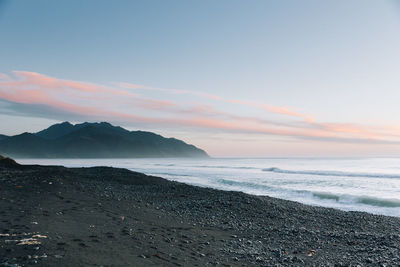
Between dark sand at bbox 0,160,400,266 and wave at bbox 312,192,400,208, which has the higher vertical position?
dark sand at bbox 0,160,400,266

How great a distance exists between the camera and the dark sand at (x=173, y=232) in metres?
7.42

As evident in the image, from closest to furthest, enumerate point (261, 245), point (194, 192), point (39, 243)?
point (39, 243), point (261, 245), point (194, 192)

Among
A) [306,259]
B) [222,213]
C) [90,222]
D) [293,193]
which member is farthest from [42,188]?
[293,193]

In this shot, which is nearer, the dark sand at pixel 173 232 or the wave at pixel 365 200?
the dark sand at pixel 173 232

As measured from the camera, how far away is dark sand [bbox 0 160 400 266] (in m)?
7.42

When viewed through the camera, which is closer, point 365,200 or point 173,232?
point 173,232

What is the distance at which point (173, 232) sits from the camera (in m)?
10.9

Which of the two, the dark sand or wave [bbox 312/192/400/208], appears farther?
wave [bbox 312/192/400/208]

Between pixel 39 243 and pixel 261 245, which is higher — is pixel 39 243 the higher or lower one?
the higher one

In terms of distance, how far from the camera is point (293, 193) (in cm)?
2984

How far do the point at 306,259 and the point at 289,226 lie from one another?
15.6 ft

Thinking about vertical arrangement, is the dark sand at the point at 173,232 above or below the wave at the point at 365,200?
above

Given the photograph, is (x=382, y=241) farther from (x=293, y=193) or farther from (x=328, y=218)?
(x=293, y=193)

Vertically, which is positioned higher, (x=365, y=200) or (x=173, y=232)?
(x=173, y=232)
